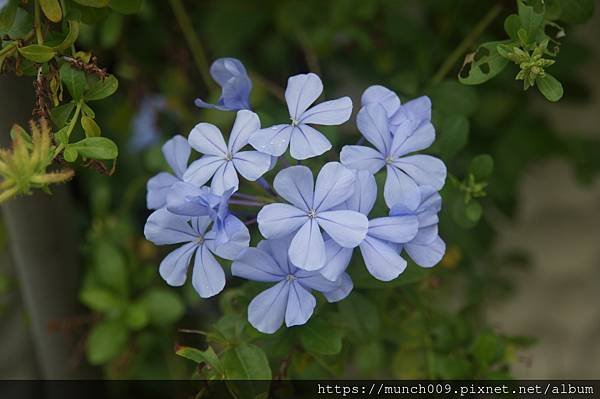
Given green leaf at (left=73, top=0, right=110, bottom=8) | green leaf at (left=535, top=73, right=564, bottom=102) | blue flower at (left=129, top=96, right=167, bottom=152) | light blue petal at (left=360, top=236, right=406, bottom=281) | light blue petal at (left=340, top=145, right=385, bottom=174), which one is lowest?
light blue petal at (left=360, top=236, right=406, bottom=281)

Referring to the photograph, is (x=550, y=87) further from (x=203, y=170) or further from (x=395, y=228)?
(x=203, y=170)

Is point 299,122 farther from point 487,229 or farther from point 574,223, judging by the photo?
point 574,223

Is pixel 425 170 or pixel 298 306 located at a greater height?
pixel 425 170

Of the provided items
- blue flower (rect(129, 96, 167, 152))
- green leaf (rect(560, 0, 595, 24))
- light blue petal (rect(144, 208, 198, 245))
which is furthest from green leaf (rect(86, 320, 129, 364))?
green leaf (rect(560, 0, 595, 24))

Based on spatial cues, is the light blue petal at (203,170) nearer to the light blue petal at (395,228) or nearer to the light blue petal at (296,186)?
the light blue petal at (296,186)

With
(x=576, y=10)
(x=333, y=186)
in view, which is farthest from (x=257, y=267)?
(x=576, y=10)

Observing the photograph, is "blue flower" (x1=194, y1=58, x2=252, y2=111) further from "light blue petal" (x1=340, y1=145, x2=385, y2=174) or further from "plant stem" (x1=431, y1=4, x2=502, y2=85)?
"plant stem" (x1=431, y1=4, x2=502, y2=85)
